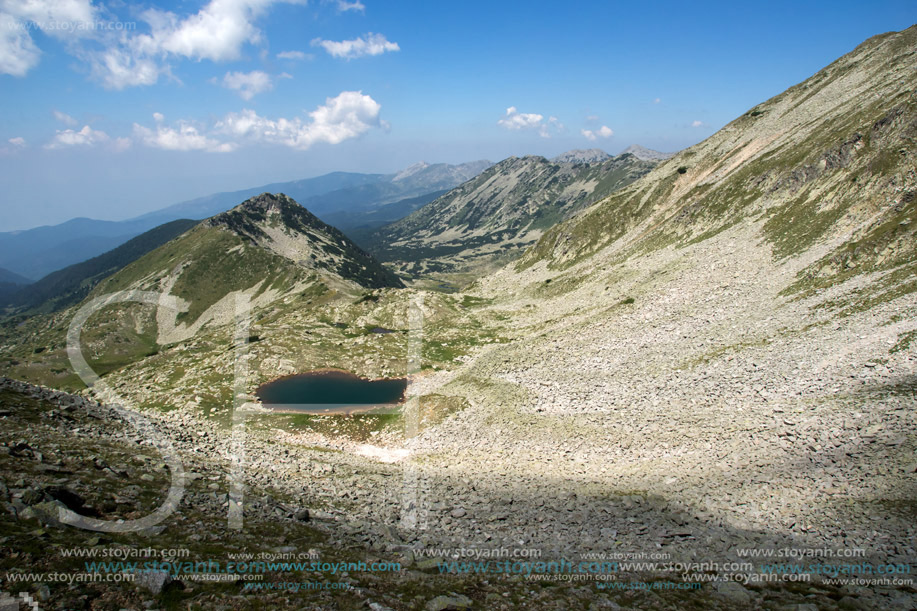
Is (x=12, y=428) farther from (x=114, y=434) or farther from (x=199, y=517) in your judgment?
(x=199, y=517)

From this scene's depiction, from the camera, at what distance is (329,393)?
68312mm

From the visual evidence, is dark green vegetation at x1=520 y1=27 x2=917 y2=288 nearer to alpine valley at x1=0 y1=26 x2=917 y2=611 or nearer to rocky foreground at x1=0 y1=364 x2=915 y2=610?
alpine valley at x1=0 y1=26 x2=917 y2=611

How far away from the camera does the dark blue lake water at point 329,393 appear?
203 feet

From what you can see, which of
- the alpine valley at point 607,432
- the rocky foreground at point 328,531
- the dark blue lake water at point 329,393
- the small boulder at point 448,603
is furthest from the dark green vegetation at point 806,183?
the dark blue lake water at point 329,393

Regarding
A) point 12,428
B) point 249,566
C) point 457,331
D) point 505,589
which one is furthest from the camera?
point 457,331

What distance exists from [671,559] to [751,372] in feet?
89.4

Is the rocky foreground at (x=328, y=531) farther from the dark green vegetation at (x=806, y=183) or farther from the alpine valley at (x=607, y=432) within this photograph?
the dark green vegetation at (x=806, y=183)

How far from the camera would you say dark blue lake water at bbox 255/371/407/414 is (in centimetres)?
6200

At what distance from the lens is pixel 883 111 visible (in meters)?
73.4

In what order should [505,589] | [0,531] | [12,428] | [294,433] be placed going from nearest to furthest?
[0,531] → [505,589] → [12,428] → [294,433]

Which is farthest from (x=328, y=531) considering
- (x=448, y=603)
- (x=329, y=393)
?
(x=329, y=393)

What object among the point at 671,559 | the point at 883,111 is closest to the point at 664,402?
the point at 671,559

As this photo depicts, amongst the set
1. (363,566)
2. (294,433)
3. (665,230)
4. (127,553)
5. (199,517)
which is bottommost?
(294,433)

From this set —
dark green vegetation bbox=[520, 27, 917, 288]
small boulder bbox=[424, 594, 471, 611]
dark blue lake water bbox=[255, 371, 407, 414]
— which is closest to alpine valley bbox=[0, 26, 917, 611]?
small boulder bbox=[424, 594, 471, 611]
